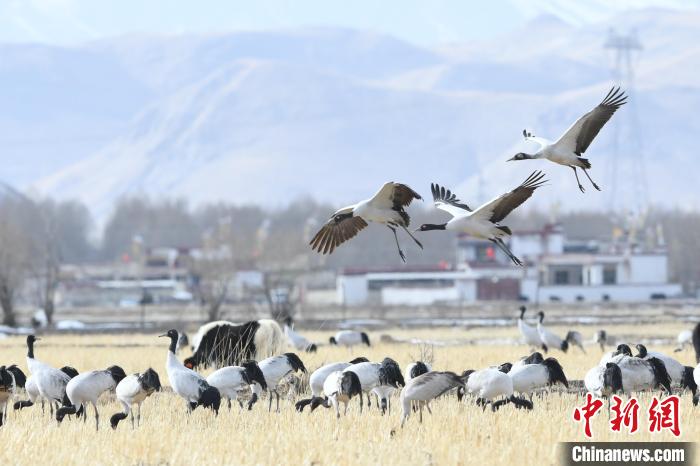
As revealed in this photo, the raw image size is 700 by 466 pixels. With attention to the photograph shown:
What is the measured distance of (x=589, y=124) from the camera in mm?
18594

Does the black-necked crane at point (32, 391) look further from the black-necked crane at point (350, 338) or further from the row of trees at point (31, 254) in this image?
the row of trees at point (31, 254)

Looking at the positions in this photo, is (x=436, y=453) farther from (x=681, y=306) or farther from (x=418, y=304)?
(x=418, y=304)

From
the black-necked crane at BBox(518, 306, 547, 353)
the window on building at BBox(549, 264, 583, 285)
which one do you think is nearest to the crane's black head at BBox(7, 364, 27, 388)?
the black-necked crane at BBox(518, 306, 547, 353)

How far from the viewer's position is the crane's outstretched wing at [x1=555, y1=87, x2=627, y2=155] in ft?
60.4

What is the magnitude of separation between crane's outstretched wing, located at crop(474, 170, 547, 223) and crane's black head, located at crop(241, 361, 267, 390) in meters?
3.25

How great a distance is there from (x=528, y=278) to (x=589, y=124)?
257 ft

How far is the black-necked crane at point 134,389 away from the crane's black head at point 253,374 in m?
1.56

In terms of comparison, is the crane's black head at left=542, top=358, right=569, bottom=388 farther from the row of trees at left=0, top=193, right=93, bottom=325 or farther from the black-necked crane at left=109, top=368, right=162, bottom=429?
the row of trees at left=0, top=193, right=93, bottom=325

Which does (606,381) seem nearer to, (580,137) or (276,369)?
(580,137)

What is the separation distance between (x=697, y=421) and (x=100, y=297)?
104417 mm

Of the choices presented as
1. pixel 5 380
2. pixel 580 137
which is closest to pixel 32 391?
pixel 5 380

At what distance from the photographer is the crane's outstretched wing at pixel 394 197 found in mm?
18688

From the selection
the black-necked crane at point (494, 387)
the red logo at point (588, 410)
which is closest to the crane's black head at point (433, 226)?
the black-necked crane at point (494, 387)

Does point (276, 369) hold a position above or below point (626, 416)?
above
